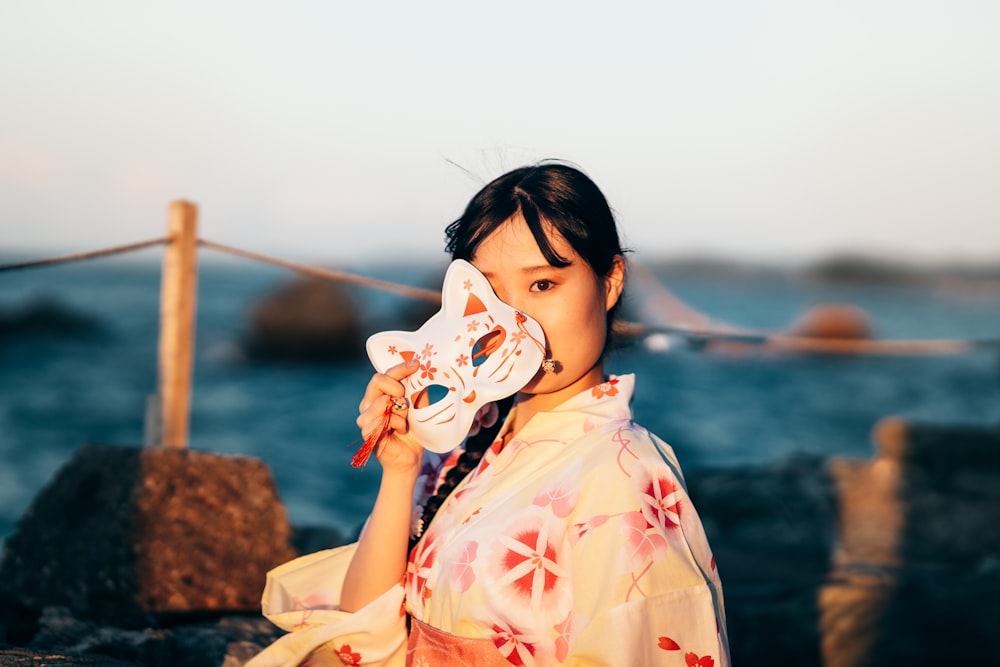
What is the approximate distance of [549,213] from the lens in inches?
74.4

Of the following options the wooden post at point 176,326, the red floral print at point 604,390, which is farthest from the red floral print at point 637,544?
the wooden post at point 176,326

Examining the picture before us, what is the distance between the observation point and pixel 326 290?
54.3ft

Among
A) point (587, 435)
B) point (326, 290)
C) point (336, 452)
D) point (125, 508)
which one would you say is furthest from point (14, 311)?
point (587, 435)

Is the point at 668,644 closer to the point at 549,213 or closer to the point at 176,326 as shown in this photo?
the point at 549,213

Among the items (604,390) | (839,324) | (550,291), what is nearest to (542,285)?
(550,291)

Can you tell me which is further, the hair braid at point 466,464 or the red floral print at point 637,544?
the hair braid at point 466,464

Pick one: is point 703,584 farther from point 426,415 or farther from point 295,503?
point 295,503

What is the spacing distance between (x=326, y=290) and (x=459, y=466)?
1472 cm

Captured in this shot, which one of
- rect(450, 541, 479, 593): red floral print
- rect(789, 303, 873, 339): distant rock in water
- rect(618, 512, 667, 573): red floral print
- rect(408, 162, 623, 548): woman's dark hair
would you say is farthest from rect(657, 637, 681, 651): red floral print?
rect(789, 303, 873, 339): distant rock in water

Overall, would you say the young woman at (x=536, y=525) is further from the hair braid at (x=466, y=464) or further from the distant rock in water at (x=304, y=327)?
the distant rock in water at (x=304, y=327)

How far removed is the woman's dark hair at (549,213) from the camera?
6.20 feet

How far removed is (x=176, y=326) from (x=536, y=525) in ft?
7.55

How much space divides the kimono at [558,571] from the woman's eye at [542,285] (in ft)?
0.78

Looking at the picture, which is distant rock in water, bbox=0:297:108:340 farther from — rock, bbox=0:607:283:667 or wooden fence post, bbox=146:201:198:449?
rock, bbox=0:607:283:667
